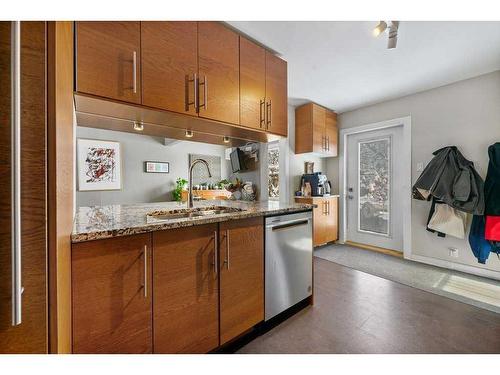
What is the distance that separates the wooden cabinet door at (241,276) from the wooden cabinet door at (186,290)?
6cm

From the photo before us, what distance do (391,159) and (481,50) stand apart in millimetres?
1601

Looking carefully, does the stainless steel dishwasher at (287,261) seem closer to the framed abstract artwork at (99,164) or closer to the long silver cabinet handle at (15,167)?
the long silver cabinet handle at (15,167)

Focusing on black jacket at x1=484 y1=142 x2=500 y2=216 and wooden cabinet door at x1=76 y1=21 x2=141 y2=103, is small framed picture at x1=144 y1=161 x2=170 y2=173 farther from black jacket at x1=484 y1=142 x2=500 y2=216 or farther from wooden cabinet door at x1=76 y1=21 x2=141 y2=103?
black jacket at x1=484 y1=142 x2=500 y2=216

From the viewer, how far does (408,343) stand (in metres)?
1.47

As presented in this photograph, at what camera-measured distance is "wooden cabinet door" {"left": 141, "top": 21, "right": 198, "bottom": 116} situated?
4.18 feet

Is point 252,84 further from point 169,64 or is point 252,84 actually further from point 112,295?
point 112,295

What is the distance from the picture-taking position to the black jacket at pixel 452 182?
2.46 metres

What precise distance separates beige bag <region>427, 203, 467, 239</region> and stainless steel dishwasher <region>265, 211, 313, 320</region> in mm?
2048

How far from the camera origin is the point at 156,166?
3998 millimetres

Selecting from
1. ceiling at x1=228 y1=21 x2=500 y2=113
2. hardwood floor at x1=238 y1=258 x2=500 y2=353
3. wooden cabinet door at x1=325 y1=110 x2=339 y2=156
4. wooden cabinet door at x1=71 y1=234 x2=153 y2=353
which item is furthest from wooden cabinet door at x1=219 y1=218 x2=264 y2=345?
wooden cabinet door at x1=325 y1=110 x2=339 y2=156


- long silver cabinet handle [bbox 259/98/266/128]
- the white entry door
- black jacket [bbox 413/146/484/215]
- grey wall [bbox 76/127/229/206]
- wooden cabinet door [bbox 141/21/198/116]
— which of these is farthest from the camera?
grey wall [bbox 76/127/229/206]

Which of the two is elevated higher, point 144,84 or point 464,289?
point 144,84
